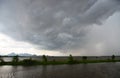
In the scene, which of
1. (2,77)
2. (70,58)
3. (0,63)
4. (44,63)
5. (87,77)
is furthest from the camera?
(70,58)

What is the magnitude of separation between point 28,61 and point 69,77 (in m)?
39.4

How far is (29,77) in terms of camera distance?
40.4 meters

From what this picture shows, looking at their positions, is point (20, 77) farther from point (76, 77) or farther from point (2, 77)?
point (76, 77)

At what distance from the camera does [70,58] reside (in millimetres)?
91625

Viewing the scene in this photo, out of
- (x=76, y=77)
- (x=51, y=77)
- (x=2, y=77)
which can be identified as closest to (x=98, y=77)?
(x=76, y=77)

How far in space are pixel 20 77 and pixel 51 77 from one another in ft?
26.8

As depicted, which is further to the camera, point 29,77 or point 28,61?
point 28,61

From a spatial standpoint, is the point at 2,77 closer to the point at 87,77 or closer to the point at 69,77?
the point at 69,77

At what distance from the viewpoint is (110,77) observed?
1686 inches

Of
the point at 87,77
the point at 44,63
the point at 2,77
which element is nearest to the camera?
the point at 2,77

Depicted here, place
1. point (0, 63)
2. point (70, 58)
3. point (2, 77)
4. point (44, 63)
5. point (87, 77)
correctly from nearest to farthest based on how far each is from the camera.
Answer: point (2, 77) → point (87, 77) → point (0, 63) → point (44, 63) → point (70, 58)

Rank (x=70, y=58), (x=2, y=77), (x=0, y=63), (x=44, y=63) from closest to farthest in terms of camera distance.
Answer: (x=2, y=77)
(x=0, y=63)
(x=44, y=63)
(x=70, y=58)

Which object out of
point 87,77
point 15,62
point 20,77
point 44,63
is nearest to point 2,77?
point 20,77

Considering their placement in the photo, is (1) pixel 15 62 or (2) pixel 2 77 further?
(1) pixel 15 62
